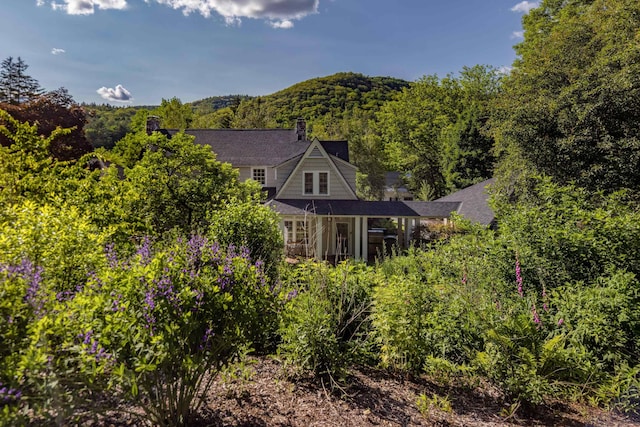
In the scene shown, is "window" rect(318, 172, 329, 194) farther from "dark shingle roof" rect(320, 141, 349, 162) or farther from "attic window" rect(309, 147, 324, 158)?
"dark shingle roof" rect(320, 141, 349, 162)

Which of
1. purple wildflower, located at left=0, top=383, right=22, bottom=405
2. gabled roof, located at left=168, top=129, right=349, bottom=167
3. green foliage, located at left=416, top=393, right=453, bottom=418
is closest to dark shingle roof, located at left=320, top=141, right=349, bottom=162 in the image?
gabled roof, located at left=168, top=129, right=349, bottom=167

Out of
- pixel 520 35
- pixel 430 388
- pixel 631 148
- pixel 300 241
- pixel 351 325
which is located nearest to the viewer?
pixel 430 388

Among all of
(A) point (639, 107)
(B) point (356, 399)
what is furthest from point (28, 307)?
(A) point (639, 107)

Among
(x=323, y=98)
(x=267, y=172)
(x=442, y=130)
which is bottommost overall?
(x=267, y=172)

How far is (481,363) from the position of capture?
12.0 ft

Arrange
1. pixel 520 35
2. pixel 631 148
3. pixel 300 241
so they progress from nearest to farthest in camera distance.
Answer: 1. pixel 631 148
2. pixel 300 241
3. pixel 520 35

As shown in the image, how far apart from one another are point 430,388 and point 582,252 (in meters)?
3.01

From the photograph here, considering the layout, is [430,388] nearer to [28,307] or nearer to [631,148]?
[28,307]

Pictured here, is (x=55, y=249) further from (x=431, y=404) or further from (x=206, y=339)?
(x=431, y=404)

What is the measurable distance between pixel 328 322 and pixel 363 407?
923mm

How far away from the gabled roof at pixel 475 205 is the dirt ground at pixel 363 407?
9786mm

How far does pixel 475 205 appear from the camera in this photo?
53.4ft

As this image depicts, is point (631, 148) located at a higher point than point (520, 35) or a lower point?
lower

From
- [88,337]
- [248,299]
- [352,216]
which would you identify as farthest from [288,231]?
[88,337]
